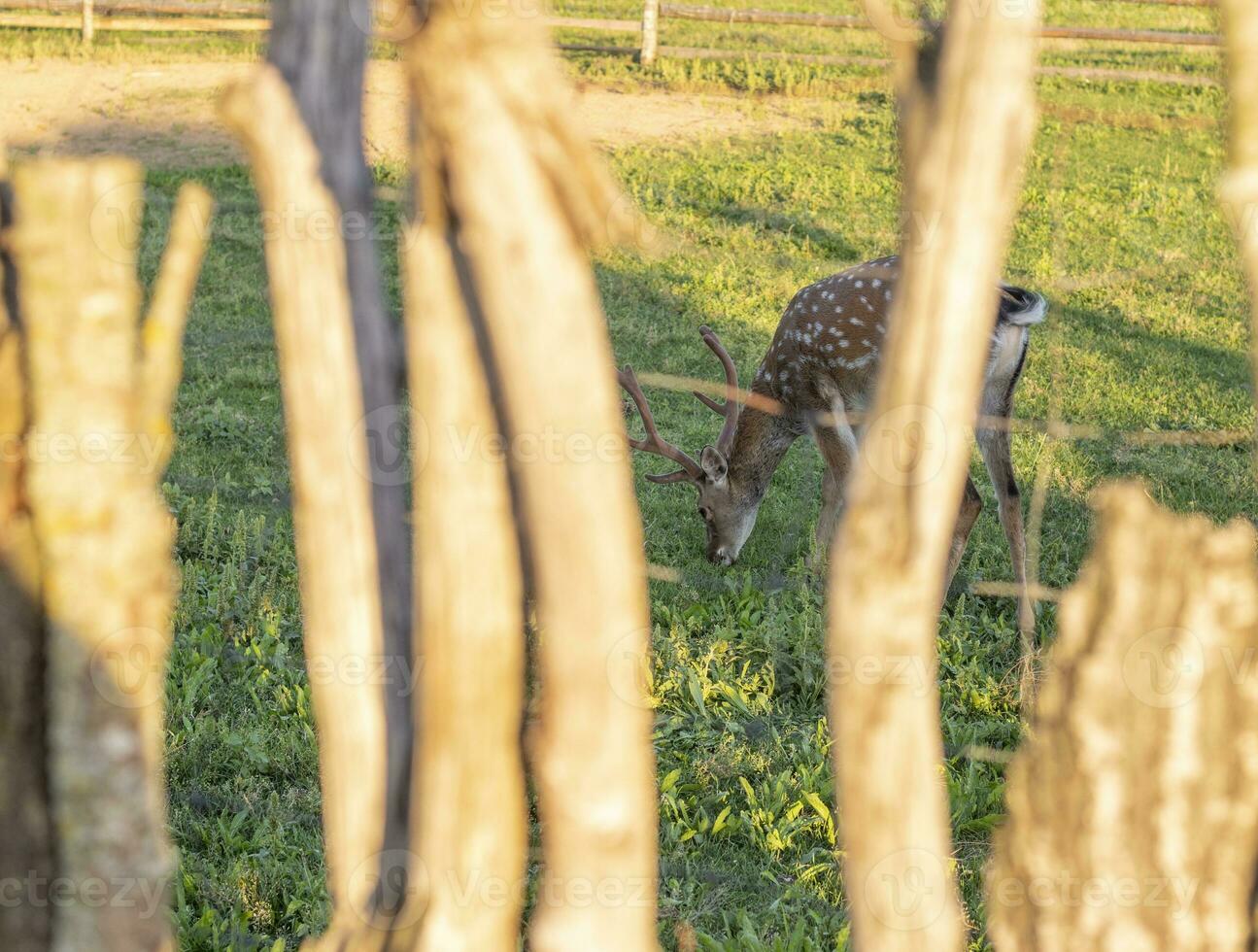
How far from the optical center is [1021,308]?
630cm

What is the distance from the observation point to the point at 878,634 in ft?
7.16

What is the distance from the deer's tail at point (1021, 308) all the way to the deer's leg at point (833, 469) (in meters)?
0.89

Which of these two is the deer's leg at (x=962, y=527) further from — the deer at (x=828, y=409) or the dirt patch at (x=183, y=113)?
the dirt patch at (x=183, y=113)

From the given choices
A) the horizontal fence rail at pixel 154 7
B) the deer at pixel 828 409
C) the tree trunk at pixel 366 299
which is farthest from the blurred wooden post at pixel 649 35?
the tree trunk at pixel 366 299

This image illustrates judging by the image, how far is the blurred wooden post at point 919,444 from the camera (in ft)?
6.81

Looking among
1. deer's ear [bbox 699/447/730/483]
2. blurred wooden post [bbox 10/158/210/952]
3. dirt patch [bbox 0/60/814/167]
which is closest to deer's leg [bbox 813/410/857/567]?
deer's ear [bbox 699/447/730/483]

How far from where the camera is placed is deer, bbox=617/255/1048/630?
6.35 m

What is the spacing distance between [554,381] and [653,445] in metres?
4.69

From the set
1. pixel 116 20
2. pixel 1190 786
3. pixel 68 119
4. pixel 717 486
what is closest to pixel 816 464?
pixel 717 486

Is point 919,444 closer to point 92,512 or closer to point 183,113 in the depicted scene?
point 92,512

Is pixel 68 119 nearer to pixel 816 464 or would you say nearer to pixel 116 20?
pixel 116 20

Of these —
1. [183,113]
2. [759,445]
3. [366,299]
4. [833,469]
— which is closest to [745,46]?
[183,113]

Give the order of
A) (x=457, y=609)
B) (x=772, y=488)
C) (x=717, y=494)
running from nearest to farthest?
(x=457, y=609) < (x=717, y=494) < (x=772, y=488)

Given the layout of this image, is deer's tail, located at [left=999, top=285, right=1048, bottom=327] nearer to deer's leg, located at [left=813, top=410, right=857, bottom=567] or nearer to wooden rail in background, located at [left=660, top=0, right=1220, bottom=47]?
deer's leg, located at [left=813, top=410, right=857, bottom=567]
